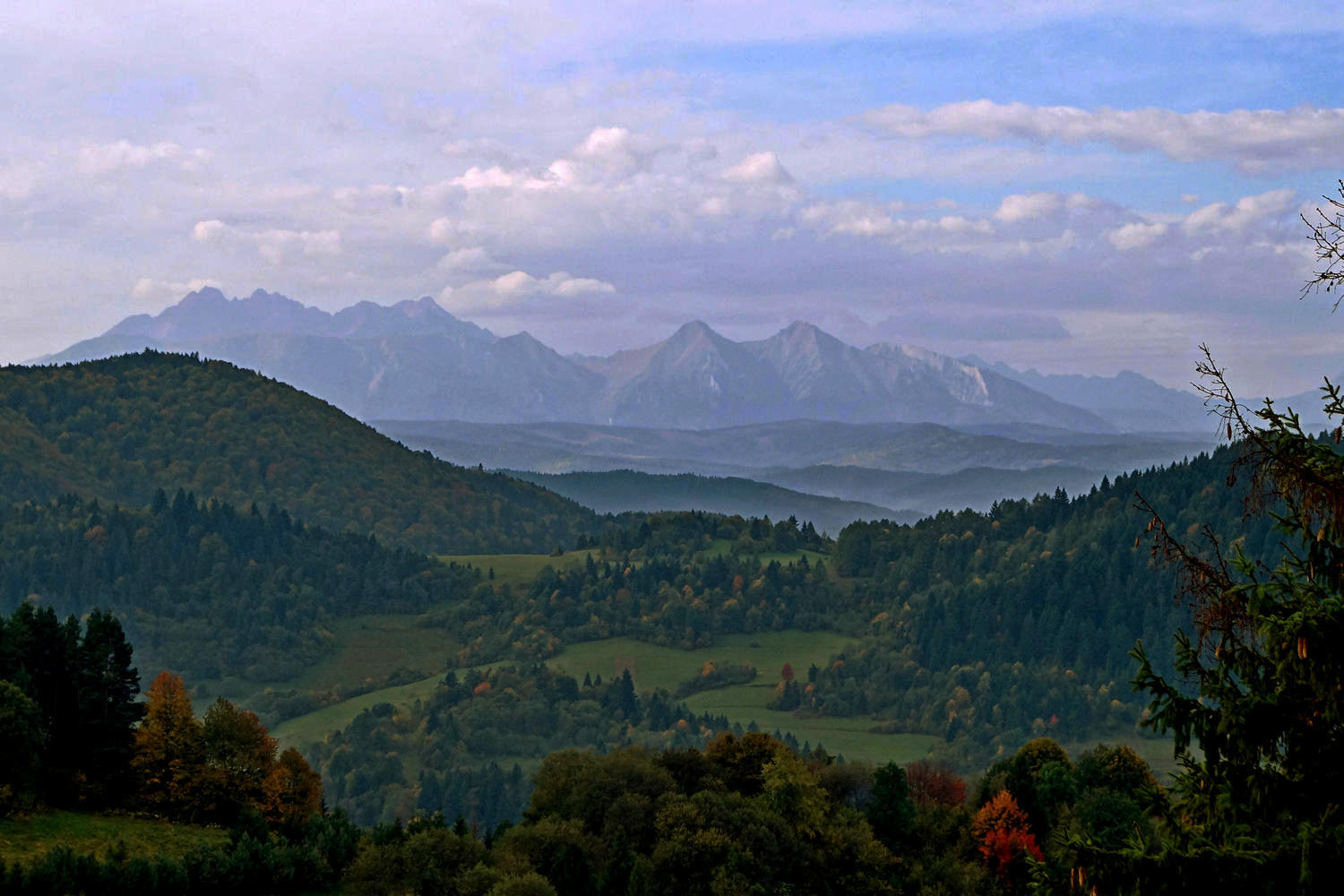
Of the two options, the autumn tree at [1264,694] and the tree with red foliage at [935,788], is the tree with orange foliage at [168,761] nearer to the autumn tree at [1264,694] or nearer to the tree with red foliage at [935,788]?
the tree with red foliage at [935,788]

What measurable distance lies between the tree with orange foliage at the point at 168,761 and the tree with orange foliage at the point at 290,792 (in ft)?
17.4

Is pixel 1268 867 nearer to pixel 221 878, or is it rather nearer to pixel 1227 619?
pixel 1227 619

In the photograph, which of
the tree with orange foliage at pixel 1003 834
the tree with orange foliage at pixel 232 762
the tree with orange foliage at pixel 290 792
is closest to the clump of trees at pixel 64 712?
the tree with orange foliage at pixel 232 762

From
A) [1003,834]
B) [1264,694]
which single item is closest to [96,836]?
[1003,834]

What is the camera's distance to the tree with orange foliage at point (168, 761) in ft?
267

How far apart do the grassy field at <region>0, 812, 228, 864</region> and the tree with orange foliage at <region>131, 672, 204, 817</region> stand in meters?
3.00

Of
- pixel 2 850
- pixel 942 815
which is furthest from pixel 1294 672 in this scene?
pixel 942 815

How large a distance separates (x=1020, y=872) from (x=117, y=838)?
Answer: 59.6 meters

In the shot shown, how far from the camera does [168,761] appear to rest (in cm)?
8281

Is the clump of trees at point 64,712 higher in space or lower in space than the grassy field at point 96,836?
higher

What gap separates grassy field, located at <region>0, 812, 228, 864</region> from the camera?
65312 millimetres

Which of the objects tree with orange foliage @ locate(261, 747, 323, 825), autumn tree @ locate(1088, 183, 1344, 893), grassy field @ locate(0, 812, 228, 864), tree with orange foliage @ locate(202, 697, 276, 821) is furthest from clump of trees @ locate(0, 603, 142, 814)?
autumn tree @ locate(1088, 183, 1344, 893)

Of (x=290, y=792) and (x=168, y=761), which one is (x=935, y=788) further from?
(x=168, y=761)

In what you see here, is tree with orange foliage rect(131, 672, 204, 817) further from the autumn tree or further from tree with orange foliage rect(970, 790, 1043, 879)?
the autumn tree
